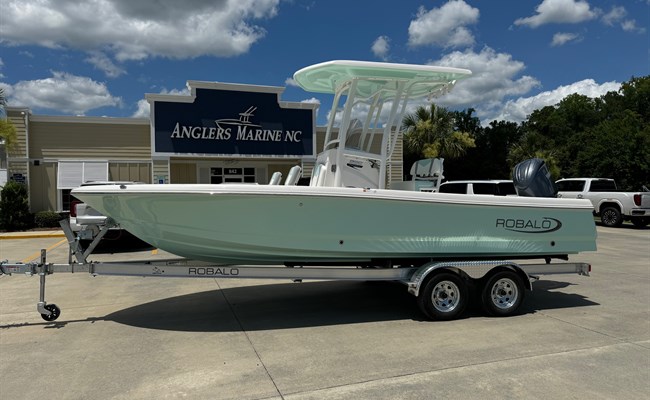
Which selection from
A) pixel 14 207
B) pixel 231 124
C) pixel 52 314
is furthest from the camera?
A: pixel 231 124

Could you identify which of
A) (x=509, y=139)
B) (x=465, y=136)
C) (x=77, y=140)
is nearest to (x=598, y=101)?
(x=509, y=139)

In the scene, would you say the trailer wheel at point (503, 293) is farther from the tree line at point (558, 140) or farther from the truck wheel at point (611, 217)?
the tree line at point (558, 140)

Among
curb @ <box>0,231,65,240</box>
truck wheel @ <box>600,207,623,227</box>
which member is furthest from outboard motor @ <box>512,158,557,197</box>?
curb @ <box>0,231,65,240</box>

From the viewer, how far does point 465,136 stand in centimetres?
3219

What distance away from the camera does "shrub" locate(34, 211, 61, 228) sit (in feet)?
55.3

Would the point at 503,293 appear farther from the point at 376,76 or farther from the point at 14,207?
the point at 14,207

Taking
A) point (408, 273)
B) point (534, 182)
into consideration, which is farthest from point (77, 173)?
point (534, 182)

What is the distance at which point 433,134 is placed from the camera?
3117cm

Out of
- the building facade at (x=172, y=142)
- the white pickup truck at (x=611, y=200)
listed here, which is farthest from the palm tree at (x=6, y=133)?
the white pickup truck at (x=611, y=200)

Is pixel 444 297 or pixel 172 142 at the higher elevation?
pixel 172 142

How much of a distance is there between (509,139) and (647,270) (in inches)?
1580

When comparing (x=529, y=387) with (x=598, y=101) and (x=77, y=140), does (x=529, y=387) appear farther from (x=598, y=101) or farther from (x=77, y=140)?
(x=598, y=101)

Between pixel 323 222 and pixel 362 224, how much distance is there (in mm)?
451

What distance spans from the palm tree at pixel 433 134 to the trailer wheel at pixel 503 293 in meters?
25.5
